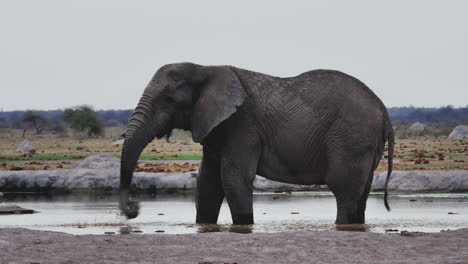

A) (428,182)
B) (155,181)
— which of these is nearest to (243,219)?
(428,182)

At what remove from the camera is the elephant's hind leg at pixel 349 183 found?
1445 cm

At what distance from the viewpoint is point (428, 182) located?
25875 millimetres

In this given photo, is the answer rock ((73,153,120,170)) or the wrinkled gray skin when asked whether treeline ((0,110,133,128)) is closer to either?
rock ((73,153,120,170))

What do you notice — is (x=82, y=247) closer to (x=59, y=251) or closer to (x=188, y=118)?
(x=59, y=251)

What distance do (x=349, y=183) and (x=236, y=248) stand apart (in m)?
4.81

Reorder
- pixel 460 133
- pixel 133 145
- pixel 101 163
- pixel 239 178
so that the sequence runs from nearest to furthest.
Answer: pixel 133 145 < pixel 239 178 < pixel 101 163 < pixel 460 133

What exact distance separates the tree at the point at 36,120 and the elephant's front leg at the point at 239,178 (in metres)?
82.7

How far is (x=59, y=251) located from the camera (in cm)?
960

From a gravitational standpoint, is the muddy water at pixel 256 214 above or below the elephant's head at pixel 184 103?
below

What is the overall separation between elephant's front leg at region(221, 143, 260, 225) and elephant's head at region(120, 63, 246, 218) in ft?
1.80

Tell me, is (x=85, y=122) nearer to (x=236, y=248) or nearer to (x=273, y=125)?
(x=273, y=125)

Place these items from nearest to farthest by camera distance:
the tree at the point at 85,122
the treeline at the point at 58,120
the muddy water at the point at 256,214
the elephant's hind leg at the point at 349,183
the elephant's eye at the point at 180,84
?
the muddy water at the point at 256,214, the elephant's hind leg at the point at 349,183, the elephant's eye at the point at 180,84, the tree at the point at 85,122, the treeline at the point at 58,120

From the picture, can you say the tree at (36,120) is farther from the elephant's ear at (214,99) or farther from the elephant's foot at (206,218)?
the elephant's ear at (214,99)

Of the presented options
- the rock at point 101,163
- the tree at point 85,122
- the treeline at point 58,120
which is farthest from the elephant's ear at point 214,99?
the treeline at point 58,120
